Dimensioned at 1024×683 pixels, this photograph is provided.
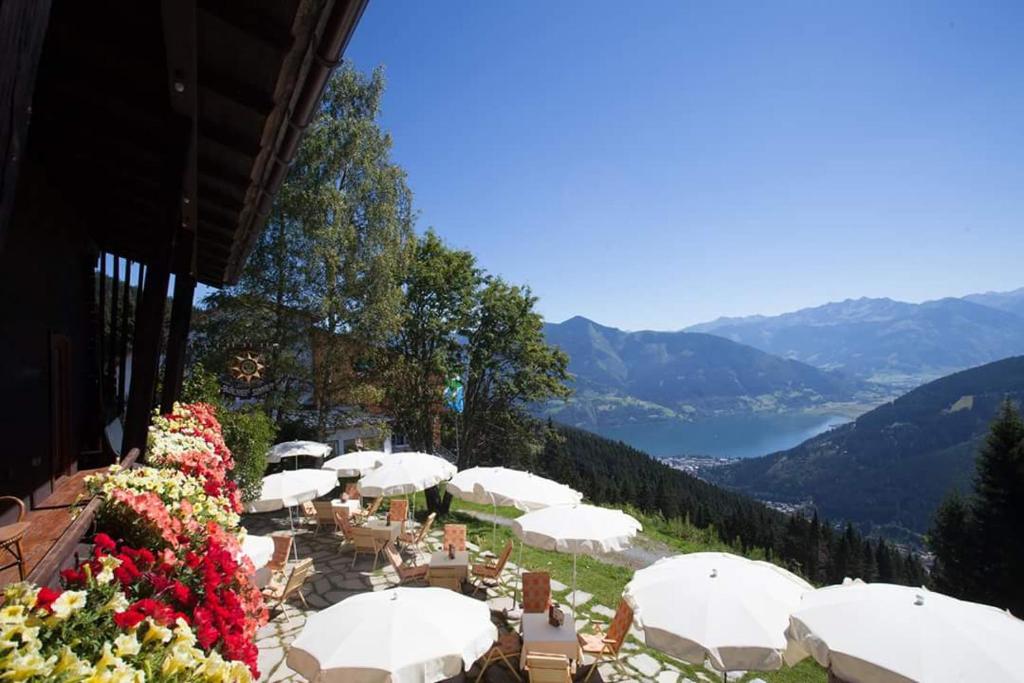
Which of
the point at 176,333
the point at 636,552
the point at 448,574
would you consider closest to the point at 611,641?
the point at 448,574

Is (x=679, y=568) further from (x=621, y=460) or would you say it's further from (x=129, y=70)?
(x=621, y=460)

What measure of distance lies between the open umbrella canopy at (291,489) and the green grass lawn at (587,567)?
4.08m

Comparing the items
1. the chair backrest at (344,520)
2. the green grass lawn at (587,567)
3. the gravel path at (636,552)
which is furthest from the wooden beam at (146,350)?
the gravel path at (636,552)

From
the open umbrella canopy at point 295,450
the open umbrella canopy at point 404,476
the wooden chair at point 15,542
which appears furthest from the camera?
the open umbrella canopy at point 295,450

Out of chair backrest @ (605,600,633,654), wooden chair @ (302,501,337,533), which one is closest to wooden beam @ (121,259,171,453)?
chair backrest @ (605,600,633,654)

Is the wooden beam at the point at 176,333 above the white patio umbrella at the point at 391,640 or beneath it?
above

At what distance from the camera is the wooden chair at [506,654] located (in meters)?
6.76

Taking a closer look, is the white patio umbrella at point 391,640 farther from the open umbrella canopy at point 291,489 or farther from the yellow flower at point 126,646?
the open umbrella canopy at point 291,489

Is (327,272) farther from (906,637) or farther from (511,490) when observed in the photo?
(906,637)

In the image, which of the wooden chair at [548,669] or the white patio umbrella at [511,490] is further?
the white patio umbrella at [511,490]

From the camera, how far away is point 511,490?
373 inches

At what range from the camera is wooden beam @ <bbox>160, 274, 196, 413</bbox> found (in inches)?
285

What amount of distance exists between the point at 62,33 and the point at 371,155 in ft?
50.5

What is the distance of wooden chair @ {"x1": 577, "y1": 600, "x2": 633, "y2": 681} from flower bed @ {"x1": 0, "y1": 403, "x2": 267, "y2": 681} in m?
5.03
